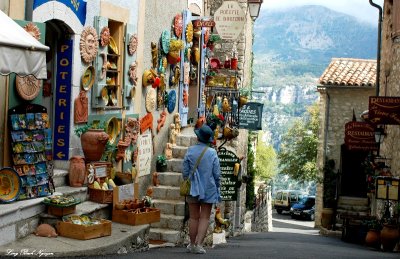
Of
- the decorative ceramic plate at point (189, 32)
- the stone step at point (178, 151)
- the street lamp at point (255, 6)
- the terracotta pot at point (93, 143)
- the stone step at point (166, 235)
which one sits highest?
the street lamp at point (255, 6)

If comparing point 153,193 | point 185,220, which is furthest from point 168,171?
point 185,220

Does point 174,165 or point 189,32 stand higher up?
point 189,32

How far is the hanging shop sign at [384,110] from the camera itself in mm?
14172

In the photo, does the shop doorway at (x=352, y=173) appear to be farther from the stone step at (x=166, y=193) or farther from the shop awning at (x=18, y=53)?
the shop awning at (x=18, y=53)

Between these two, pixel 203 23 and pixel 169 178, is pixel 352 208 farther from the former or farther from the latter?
pixel 169 178

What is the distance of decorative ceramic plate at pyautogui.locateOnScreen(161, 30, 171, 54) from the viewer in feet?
45.9

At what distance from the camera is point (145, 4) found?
42.9 ft

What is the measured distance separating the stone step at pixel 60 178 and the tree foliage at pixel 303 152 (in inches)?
1610

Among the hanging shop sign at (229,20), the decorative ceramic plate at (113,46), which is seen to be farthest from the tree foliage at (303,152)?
the decorative ceramic plate at (113,46)

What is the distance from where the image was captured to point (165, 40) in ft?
46.3

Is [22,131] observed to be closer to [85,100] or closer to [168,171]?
[85,100]

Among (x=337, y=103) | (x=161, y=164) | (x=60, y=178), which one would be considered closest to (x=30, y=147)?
(x=60, y=178)

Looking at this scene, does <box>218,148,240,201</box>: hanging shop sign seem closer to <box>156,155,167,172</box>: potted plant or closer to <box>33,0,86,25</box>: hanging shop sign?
<box>156,155,167,172</box>: potted plant

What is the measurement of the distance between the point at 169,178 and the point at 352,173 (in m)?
18.8
